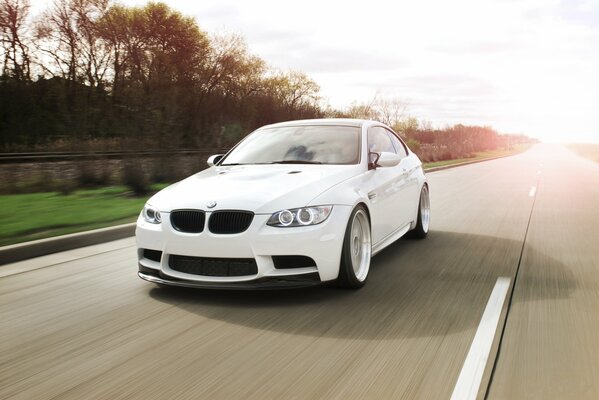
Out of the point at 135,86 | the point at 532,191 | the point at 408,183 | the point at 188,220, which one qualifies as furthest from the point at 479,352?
the point at 135,86

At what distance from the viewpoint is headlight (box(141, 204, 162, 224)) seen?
206 inches

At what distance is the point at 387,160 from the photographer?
6.20 m

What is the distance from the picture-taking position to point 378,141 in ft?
23.4

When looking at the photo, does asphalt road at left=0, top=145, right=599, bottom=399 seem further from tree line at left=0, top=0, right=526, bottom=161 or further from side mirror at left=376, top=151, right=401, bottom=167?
tree line at left=0, top=0, right=526, bottom=161

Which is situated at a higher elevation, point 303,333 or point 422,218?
point 422,218

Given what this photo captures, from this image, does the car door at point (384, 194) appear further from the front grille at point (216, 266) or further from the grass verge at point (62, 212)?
the grass verge at point (62, 212)

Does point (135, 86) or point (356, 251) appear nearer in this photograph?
point (356, 251)

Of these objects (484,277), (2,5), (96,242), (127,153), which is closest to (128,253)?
(96,242)

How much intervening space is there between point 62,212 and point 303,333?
24.5ft

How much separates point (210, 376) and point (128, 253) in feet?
13.9

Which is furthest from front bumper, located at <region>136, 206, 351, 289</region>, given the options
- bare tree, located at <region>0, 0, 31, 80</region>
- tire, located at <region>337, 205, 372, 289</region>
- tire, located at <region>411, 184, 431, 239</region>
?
bare tree, located at <region>0, 0, 31, 80</region>

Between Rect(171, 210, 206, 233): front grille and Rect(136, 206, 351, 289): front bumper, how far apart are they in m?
0.05

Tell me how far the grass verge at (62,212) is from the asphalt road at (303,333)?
148cm

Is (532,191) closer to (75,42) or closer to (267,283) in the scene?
(267,283)
